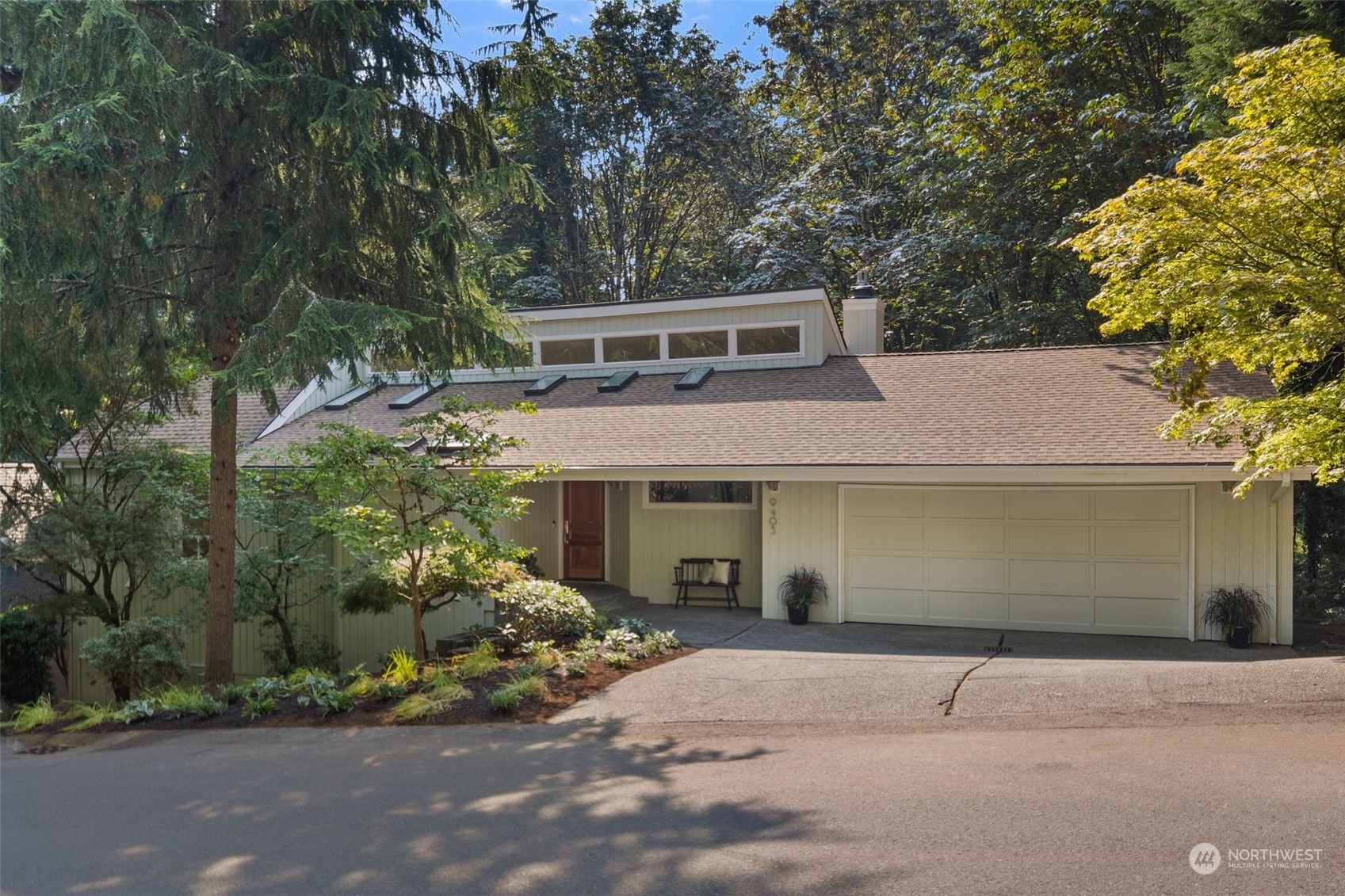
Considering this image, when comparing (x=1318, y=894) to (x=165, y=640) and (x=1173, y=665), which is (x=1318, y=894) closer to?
(x=1173, y=665)

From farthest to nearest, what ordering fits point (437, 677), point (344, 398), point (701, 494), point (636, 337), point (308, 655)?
1. point (344, 398)
2. point (636, 337)
3. point (701, 494)
4. point (308, 655)
5. point (437, 677)

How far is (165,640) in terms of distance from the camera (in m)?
10.9

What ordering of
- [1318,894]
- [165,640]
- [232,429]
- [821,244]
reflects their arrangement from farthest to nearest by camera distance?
[821,244]
[165,640]
[232,429]
[1318,894]

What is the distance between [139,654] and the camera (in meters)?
10.5

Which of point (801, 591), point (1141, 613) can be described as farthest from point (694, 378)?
point (1141, 613)

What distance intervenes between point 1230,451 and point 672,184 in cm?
2130

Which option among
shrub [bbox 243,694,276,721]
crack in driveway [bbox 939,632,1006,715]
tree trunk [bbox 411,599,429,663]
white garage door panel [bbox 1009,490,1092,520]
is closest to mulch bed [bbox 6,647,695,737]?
shrub [bbox 243,694,276,721]

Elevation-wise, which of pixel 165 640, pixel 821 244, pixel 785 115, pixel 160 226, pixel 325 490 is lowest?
pixel 165 640

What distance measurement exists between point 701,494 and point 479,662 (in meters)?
5.77

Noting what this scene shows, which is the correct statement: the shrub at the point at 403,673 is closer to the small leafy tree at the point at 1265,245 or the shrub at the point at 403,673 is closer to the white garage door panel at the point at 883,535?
the white garage door panel at the point at 883,535

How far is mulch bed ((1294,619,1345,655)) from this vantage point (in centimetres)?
1048

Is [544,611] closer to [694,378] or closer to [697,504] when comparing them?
[697,504]

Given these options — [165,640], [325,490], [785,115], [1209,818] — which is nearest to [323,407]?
[165,640]

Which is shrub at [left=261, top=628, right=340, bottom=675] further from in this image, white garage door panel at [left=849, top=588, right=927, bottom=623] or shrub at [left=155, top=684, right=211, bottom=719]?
white garage door panel at [left=849, top=588, right=927, bottom=623]
